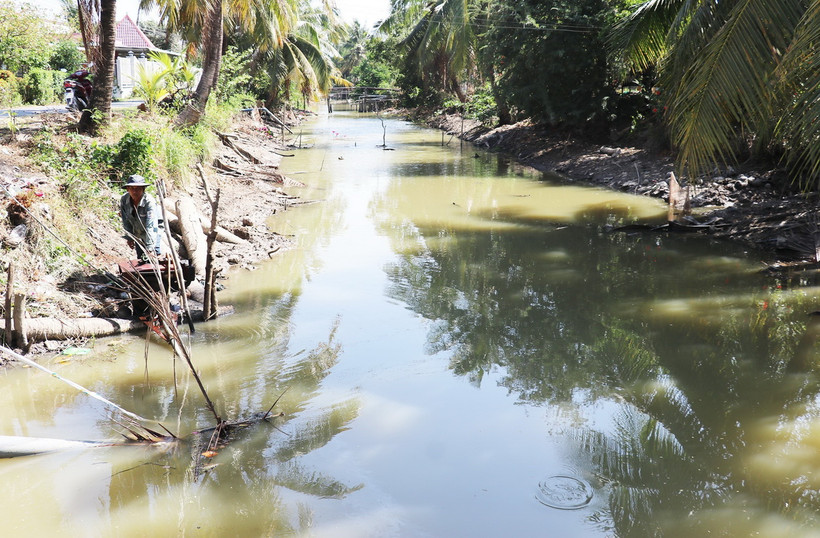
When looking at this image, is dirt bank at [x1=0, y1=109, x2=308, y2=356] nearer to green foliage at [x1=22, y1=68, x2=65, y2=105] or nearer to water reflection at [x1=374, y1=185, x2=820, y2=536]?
water reflection at [x1=374, y1=185, x2=820, y2=536]

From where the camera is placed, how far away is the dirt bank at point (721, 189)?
11242 millimetres

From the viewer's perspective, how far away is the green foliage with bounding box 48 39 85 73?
29688 millimetres

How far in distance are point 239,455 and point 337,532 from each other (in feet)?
4.17

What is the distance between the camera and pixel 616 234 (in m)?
13.2

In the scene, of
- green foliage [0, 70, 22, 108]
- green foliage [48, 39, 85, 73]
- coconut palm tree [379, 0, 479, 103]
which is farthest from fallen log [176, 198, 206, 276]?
green foliage [48, 39, 85, 73]

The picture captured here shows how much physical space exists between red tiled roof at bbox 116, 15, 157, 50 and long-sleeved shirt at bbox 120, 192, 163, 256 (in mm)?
28334

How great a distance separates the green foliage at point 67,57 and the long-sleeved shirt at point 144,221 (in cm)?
2601

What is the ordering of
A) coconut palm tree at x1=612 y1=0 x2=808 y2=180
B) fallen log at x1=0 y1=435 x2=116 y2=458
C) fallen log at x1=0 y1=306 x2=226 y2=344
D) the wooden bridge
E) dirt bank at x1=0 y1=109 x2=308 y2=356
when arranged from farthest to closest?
1. the wooden bridge
2. dirt bank at x1=0 y1=109 x2=308 y2=356
3. fallen log at x1=0 y1=306 x2=226 y2=344
4. coconut palm tree at x1=612 y1=0 x2=808 y2=180
5. fallen log at x1=0 y1=435 x2=116 y2=458

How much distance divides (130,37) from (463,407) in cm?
3373

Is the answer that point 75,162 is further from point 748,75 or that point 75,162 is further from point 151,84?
point 748,75

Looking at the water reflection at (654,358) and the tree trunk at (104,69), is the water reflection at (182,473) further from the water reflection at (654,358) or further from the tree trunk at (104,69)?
the tree trunk at (104,69)

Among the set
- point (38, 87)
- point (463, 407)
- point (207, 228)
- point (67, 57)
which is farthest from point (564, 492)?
point (67, 57)

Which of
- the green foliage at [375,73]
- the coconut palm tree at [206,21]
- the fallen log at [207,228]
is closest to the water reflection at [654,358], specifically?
the fallen log at [207,228]

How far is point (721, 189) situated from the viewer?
48.6 feet
